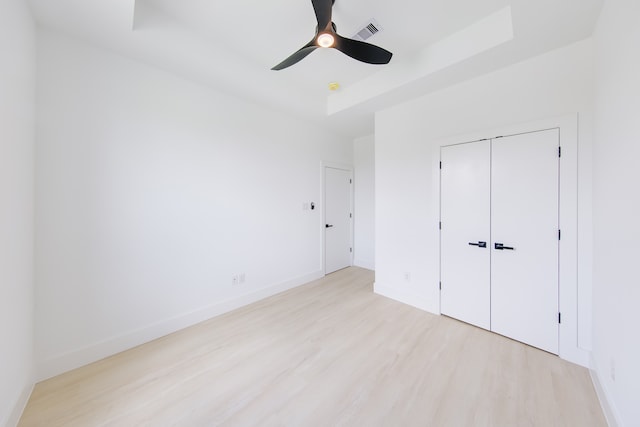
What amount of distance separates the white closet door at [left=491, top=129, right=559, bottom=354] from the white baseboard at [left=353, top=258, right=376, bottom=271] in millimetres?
2319

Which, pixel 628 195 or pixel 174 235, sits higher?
pixel 628 195

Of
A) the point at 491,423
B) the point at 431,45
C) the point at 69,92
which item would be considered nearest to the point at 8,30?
the point at 69,92

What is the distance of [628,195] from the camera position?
1.22 meters

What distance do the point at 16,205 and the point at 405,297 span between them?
145 inches

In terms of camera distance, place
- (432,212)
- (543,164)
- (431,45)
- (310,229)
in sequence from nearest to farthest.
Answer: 1. (543,164)
2. (431,45)
3. (432,212)
4. (310,229)

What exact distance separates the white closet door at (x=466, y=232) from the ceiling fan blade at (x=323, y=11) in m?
1.87

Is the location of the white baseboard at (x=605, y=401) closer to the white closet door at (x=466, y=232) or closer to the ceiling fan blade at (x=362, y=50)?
the white closet door at (x=466, y=232)

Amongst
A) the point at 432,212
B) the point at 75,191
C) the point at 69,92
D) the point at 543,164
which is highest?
the point at 69,92

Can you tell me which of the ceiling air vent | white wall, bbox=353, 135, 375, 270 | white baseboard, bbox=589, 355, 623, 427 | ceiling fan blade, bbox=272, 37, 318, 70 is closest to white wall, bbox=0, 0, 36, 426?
ceiling fan blade, bbox=272, 37, 318, 70

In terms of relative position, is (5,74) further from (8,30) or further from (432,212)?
(432,212)

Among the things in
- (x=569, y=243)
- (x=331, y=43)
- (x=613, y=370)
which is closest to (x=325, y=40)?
(x=331, y=43)

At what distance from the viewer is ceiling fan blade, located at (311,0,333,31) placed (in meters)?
1.55

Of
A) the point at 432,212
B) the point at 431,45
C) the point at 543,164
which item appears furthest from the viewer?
the point at 432,212

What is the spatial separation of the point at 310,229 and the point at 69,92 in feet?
10.1
